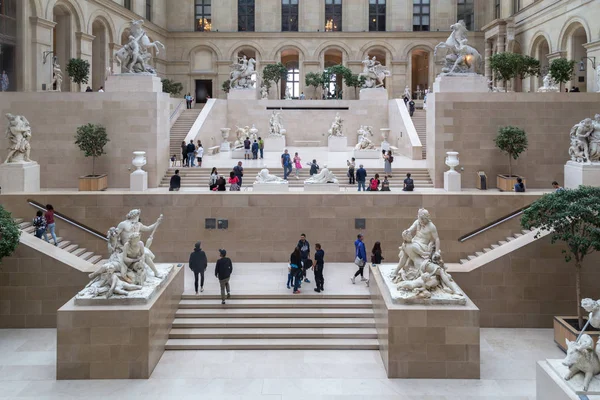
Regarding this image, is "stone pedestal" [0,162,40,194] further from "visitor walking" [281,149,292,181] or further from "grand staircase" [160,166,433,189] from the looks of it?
"visitor walking" [281,149,292,181]

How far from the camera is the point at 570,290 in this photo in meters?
13.5

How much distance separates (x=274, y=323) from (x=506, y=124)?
1339cm

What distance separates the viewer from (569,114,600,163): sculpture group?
59.3 feet

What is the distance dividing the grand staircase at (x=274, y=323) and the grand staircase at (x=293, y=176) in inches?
339

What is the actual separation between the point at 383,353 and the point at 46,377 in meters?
6.16

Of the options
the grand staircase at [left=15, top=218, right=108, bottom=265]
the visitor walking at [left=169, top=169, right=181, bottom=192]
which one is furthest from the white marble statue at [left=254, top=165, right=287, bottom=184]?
the grand staircase at [left=15, top=218, right=108, bottom=265]

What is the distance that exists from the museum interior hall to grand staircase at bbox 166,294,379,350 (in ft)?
0.15

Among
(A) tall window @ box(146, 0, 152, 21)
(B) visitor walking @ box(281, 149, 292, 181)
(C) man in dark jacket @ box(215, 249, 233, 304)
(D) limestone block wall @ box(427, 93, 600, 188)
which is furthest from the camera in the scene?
(A) tall window @ box(146, 0, 152, 21)

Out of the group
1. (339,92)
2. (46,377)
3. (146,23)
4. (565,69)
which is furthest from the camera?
(339,92)

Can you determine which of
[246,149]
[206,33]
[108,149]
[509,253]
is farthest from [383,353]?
[206,33]

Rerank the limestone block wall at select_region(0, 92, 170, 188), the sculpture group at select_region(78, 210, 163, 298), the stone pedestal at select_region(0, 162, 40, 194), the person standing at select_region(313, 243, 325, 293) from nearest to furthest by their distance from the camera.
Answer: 1. the sculpture group at select_region(78, 210, 163, 298)
2. the person standing at select_region(313, 243, 325, 293)
3. the stone pedestal at select_region(0, 162, 40, 194)
4. the limestone block wall at select_region(0, 92, 170, 188)

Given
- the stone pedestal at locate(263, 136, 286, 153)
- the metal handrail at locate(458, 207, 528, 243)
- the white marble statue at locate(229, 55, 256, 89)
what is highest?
the white marble statue at locate(229, 55, 256, 89)

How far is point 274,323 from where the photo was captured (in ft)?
40.1

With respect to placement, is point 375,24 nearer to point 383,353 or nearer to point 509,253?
point 509,253
